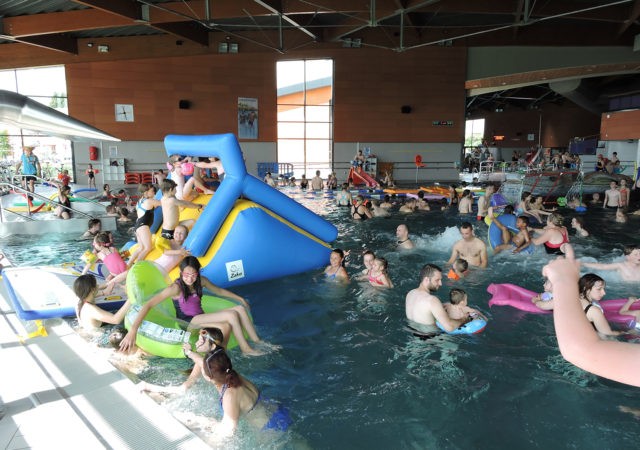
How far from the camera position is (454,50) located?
1959cm

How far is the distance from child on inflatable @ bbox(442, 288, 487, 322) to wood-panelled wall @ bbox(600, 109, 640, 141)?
19.3 meters

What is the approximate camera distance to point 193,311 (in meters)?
4.23

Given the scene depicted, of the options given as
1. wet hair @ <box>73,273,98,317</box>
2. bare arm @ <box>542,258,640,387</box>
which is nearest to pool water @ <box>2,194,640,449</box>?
wet hair @ <box>73,273,98,317</box>

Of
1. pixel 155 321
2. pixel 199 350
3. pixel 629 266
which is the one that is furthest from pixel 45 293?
pixel 629 266

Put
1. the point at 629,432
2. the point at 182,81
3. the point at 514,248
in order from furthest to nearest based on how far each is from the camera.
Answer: the point at 182,81, the point at 514,248, the point at 629,432

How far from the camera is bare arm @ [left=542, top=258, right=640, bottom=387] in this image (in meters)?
1.12

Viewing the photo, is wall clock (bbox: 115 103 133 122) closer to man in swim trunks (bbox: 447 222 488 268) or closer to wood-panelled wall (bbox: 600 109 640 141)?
man in swim trunks (bbox: 447 222 488 268)

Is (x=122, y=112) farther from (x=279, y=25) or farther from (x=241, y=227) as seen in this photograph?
(x=241, y=227)

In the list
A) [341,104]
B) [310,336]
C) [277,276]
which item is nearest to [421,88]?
[341,104]

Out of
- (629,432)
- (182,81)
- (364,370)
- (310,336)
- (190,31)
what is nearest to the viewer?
(629,432)

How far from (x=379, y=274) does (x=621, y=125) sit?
1973 centimetres

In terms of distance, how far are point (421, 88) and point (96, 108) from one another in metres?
13.2

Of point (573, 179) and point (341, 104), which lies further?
point (341, 104)

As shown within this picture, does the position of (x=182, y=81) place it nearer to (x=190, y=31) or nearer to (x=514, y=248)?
(x=190, y=31)
